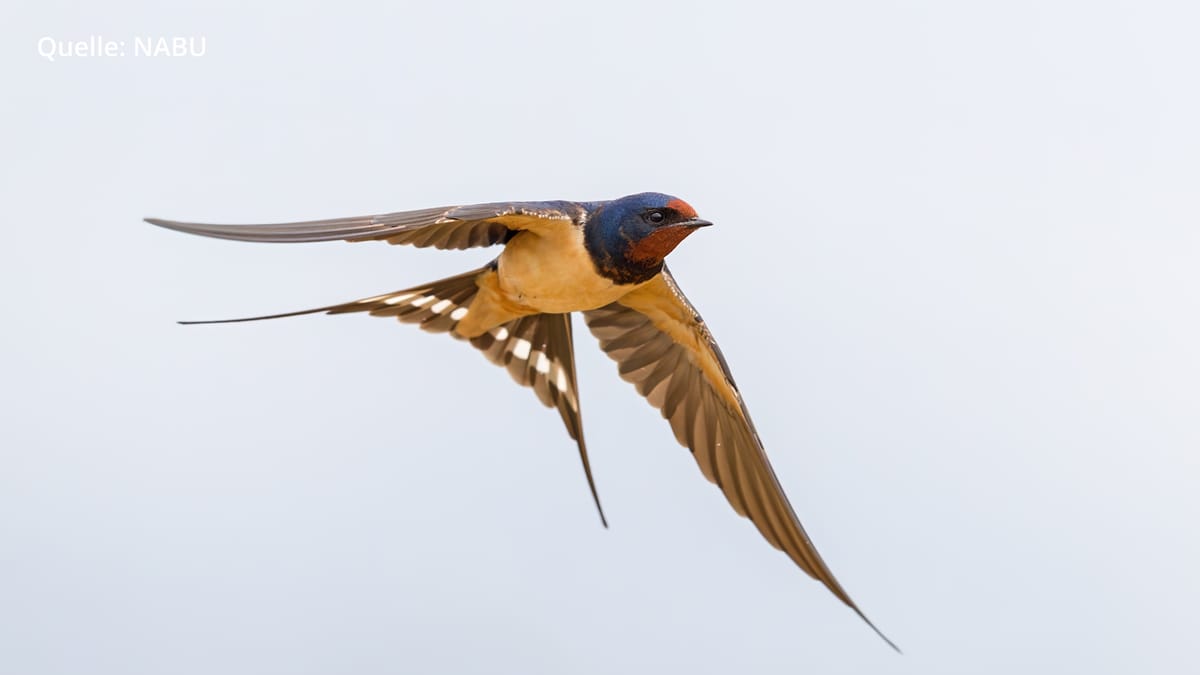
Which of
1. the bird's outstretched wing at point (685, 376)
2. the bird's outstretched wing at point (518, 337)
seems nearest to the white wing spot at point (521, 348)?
the bird's outstretched wing at point (518, 337)

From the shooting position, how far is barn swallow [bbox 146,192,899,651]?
6219 millimetres

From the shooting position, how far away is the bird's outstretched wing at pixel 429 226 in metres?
4.87

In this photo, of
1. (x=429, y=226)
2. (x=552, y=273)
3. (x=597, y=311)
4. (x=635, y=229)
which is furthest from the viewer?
(x=597, y=311)

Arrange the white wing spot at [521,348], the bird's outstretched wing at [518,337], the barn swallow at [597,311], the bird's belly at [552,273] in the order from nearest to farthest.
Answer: the barn swallow at [597,311], the bird's belly at [552,273], the bird's outstretched wing at [518,337], the white wing spot at [521,348]

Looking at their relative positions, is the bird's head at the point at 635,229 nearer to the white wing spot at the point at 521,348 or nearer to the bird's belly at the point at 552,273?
the bird's belly at the point at 552,273

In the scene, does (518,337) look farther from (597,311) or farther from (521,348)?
(597,311)

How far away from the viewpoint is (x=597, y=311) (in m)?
7.51

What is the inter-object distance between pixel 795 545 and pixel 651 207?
1.59 meters

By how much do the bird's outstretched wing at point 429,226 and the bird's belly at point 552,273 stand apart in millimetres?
84

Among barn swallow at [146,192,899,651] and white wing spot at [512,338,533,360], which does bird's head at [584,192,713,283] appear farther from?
white wing spot at [512,338,533,360]

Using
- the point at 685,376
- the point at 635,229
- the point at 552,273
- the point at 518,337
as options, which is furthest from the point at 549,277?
the point at 685,376

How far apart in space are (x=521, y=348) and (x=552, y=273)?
2.78ft

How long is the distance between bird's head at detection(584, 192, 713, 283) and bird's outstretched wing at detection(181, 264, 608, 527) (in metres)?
0.54

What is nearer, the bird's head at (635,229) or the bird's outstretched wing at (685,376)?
the bird's head at (635,229)
